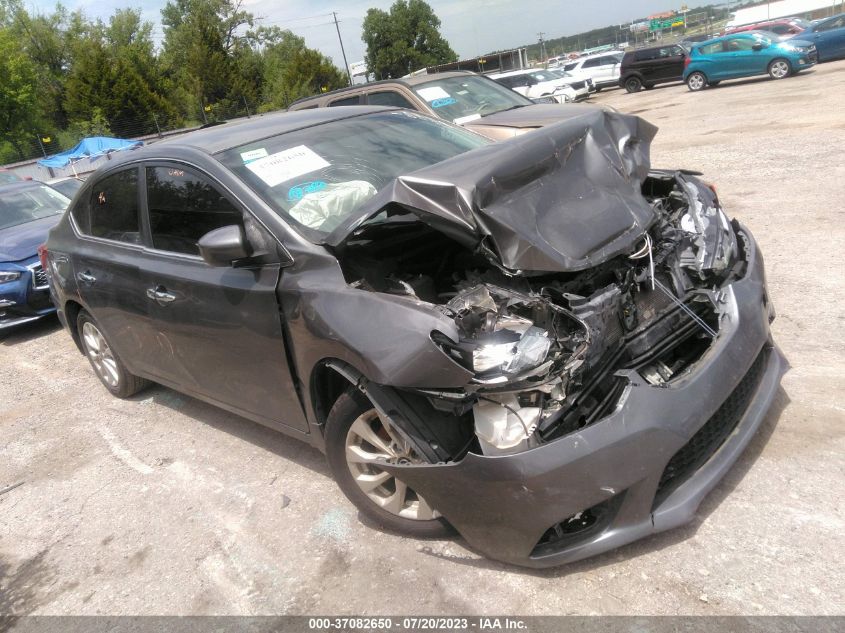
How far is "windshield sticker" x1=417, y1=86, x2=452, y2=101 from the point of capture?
8.80 metres

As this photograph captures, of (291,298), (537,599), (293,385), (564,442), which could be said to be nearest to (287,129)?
(291,298)

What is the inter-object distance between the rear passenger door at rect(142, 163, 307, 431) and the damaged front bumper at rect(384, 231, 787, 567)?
0.98 meters

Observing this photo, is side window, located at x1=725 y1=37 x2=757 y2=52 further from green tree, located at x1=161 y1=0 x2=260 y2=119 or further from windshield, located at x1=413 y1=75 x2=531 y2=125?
green tree, located at x1=161 y1=0 x2=260 y2=119

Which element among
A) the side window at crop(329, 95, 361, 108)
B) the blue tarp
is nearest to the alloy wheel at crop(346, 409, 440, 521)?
the side window at crop(329, 95, 361, 108)

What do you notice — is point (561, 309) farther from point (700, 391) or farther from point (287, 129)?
point (287, 129)

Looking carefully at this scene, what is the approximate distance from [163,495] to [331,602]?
1.55 m

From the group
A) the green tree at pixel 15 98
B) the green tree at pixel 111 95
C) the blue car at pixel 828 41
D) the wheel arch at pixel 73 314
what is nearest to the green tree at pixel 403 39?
the green tree at pixel 111 95

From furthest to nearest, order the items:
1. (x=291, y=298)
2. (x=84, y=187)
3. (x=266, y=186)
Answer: (x=84, y=187) < (x=266, y=186) < (x=291, y=298)

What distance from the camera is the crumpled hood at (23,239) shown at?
751 cm

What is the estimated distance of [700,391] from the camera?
2.57m

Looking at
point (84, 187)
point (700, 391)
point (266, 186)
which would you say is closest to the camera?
point (700, 391)

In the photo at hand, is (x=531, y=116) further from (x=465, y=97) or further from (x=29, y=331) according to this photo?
(x=29, y=331)

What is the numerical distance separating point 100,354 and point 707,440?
14.7ft

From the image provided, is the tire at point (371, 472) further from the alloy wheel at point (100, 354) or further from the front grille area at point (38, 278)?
the front grille area at point (38, 278)
